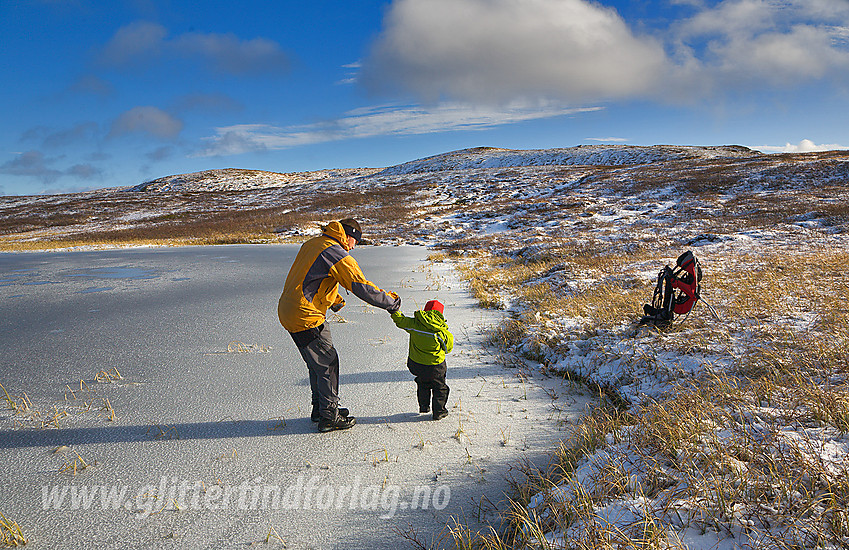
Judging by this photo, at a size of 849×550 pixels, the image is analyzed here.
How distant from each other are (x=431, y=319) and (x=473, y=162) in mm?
100740

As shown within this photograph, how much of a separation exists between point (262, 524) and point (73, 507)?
1373 millimetres

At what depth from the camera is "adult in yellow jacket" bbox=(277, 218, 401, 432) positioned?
373 cm

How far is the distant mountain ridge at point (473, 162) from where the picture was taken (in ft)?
272

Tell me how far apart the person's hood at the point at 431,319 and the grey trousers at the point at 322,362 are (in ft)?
2.88

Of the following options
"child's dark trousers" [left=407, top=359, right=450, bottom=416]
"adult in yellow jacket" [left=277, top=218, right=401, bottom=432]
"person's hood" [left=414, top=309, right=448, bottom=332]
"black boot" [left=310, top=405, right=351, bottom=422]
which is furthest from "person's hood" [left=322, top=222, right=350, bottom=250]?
"black boot" [left=310, top=405, right=351, bottom=422]

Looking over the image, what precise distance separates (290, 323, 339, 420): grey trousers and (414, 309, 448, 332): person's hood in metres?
0.88

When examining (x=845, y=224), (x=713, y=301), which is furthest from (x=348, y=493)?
(x=845, y=224)

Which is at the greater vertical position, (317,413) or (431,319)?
(431,319)

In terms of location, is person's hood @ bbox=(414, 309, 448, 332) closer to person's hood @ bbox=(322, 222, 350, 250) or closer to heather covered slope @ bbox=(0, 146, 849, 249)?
person's hood @ bbox=(322, 222, 350, 250)

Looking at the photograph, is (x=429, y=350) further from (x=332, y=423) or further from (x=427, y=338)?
(x=332, y=423)

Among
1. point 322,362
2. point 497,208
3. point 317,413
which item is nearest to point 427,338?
point 322,362

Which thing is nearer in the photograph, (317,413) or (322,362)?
(322,362)

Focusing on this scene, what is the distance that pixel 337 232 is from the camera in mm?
3898

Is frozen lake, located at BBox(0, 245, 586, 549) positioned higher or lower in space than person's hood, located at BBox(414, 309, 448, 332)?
lower
